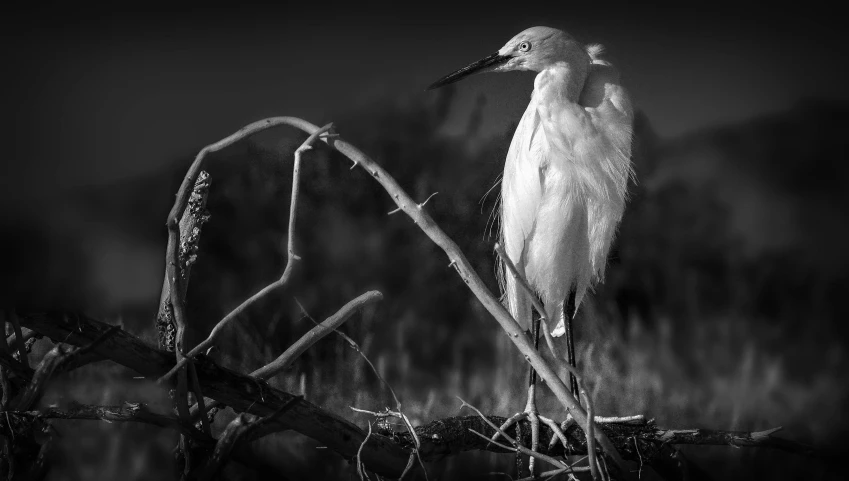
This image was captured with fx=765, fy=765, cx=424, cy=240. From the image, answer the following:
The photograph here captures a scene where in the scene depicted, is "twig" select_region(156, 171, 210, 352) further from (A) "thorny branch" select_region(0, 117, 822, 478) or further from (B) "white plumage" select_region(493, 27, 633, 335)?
(B) "white plumage" select_region(493, 27, 633, 335)

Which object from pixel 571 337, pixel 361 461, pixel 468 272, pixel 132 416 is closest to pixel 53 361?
pixel 132 416

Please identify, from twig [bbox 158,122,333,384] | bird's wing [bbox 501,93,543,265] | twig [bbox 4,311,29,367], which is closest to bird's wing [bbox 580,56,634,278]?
bird's wing [bbox 501,93,543,265]

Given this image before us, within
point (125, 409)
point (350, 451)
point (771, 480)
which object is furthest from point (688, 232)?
point (125, 409)

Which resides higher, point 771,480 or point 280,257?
point 280,257

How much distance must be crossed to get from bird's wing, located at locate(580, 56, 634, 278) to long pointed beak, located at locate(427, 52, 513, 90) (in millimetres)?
223

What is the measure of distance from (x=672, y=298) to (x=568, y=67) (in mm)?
1311

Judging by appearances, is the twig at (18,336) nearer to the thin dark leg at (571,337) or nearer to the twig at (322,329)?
the twig at (322,329)

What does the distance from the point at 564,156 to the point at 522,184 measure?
13 cm

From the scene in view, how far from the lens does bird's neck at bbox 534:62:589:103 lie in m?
1.79

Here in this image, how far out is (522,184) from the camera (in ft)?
6.09

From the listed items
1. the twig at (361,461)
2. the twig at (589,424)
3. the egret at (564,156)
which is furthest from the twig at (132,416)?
the egret at (564,156)

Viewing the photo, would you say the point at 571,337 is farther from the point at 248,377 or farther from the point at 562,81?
the point at 248,377

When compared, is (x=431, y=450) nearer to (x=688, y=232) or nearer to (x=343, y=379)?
(x=343, y=379)

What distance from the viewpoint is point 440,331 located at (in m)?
2.67
